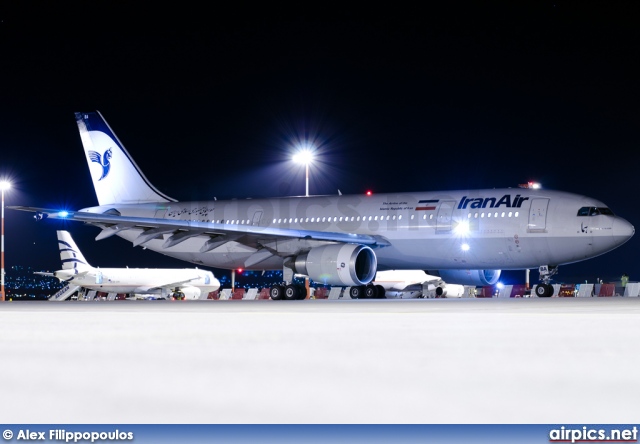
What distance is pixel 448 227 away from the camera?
3272 centimetres

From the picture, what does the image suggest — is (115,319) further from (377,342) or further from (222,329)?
(377,342)

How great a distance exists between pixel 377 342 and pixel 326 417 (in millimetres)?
5626

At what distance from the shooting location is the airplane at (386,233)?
31.2 meters

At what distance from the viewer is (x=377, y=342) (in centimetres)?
1160

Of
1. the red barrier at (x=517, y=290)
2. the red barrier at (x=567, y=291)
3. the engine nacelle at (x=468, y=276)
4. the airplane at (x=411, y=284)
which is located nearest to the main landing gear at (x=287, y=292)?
the engine nacelle at (x=468, y=276)

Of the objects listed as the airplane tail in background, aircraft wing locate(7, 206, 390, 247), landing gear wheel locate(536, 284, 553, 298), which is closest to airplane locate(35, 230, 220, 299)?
the airplane tail in background

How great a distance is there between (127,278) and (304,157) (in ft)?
83.7

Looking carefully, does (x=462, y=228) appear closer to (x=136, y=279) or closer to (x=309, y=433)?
(x=309, y=433)

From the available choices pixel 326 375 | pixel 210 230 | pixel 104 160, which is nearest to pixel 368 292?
pixel 210 230

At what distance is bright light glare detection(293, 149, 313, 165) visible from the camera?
48.4 meters

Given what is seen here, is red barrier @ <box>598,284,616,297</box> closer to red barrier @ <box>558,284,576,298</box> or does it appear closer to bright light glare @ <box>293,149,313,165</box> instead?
red barrier @ <box>558,284,576,298</box>

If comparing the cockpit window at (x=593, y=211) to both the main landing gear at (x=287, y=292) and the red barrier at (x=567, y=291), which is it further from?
the red barrier at (x=567, y=291)

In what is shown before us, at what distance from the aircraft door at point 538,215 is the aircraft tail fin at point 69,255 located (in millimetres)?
42527

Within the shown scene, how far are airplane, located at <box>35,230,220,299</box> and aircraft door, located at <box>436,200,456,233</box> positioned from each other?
3409cm
